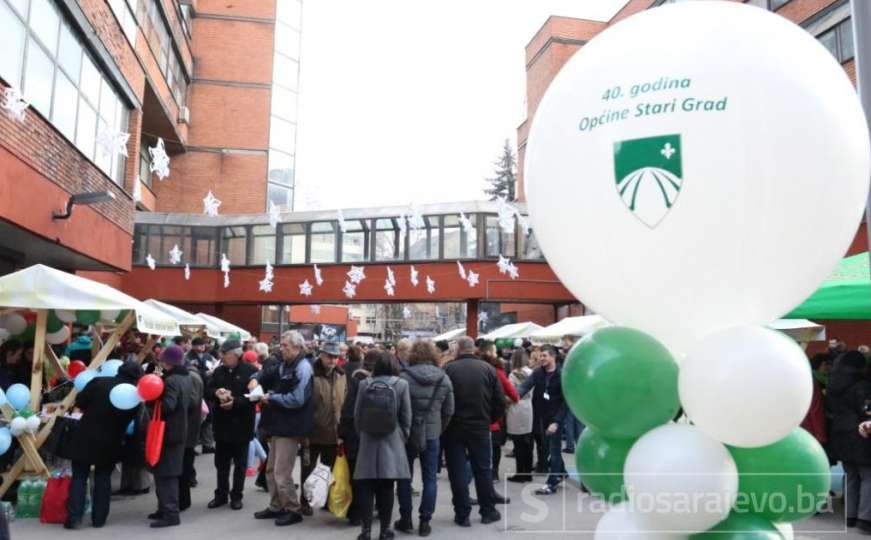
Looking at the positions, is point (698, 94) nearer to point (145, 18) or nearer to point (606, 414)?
point (606, 414)

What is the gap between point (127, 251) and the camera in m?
14.4

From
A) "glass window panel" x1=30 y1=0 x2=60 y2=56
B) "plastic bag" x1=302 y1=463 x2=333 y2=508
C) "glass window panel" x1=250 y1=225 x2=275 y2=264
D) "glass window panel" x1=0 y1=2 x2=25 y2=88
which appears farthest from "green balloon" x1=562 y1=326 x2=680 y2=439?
"glass window panel" x1=250 y1=225 x2=275 y2=264

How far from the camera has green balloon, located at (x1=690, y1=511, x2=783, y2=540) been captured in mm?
2182

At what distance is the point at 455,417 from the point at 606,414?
3852 millimetres

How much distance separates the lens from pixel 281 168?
3272 centimetres

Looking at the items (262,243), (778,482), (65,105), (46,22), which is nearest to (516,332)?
(65,105)

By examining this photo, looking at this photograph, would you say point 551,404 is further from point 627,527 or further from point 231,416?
point 627,527

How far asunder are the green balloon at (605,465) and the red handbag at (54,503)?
17.9 feet

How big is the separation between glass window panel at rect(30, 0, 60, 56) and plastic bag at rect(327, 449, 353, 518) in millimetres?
7790

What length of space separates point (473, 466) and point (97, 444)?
11.6 feet

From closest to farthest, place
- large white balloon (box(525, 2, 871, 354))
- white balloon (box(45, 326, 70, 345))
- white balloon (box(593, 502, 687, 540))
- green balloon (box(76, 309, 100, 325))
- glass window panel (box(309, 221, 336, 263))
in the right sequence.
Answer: large white balloon (box(525, 2, 871, 354)), white balloon (box(593, 502, 687, 540)), green balloon (box(76, 309, 100, 325)), white balloon (box(45, 326, 70, 345)), glass window panel (box(309, 221, 336, 263))

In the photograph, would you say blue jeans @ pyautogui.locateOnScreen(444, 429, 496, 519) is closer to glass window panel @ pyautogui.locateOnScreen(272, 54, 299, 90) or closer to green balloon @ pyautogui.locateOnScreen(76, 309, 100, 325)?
green balloon @ pyautogui.locateOnScreen(76, 309, 100, 325)

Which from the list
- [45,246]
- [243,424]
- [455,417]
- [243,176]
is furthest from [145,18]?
[455,417]

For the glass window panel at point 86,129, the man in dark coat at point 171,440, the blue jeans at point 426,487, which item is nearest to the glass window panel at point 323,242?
the glass window panel at point 86,129
